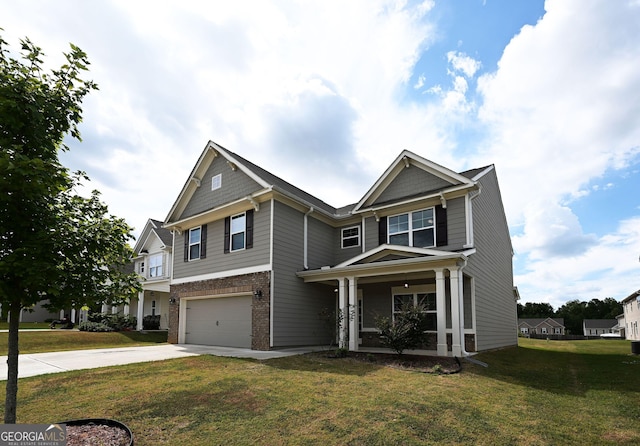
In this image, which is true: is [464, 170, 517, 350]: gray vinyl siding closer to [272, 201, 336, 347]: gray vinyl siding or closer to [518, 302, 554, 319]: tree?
[272, 201, 336, 347]: gray vinyl siding

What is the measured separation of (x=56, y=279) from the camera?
4.38 meters

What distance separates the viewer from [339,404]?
636cm

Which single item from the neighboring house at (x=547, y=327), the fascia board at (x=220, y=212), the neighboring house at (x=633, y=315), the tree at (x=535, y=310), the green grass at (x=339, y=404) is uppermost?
the fascia board at (x=220, y=212)

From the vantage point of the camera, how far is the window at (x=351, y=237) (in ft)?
57.7

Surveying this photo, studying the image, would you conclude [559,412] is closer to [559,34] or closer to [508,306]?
[559,34]

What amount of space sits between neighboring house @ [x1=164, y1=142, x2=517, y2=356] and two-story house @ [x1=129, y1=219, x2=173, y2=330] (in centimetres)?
697

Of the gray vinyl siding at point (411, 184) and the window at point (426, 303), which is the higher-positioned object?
the gray vinyl siding at point (411, 184)

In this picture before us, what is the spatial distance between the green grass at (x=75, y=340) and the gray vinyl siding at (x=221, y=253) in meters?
4.50

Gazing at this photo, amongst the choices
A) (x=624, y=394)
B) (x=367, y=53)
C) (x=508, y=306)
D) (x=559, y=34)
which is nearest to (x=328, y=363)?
(x=624, y=394)

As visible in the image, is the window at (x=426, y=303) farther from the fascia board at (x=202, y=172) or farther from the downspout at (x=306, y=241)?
the fascia board at (x=202, y=172)

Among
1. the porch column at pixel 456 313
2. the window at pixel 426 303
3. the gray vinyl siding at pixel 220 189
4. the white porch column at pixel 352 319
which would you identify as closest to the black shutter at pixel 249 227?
the gray vinyl siding at pixel 220 189

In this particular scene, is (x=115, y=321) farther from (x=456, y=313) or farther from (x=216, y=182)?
(x=456, y=313)

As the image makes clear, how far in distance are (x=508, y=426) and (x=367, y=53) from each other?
9757 millimetres

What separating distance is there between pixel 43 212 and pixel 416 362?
9.53 meters
